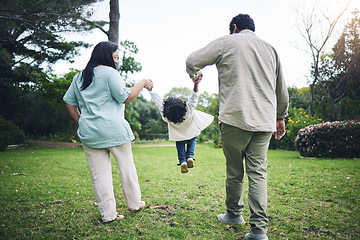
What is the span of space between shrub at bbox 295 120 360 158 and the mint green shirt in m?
7.75

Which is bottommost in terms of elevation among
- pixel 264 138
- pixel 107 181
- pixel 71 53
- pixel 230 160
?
pixel 107 181

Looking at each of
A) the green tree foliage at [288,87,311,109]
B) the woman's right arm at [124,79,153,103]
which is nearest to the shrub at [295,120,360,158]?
the woman's right arm at [124,79,153,103]

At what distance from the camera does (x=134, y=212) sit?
3322 mm

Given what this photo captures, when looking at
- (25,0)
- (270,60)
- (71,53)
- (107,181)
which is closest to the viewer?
(270,60)

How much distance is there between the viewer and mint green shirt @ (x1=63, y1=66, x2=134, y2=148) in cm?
276

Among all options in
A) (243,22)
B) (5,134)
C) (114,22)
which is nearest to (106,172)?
(243,22)

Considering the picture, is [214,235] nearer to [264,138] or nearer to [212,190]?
[264,138]

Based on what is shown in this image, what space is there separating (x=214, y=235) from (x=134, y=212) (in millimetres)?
1203

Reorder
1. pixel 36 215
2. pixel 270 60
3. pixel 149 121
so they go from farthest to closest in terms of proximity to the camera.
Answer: pixel 149 121 → pixel 36 215 → pixel 270 60

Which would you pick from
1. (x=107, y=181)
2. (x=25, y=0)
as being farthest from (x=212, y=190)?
(x=25, y=0)

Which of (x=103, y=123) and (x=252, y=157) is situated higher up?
(x=103, y=123)

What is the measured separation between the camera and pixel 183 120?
3.77 metres

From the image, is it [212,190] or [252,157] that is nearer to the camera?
[252,157]

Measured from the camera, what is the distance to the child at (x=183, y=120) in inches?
147
